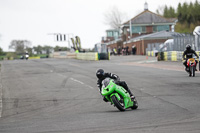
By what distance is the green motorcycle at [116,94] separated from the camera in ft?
31.7

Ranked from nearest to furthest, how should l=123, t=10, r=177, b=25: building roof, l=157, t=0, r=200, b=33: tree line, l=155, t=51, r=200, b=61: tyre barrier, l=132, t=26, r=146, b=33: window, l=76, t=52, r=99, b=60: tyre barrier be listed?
l=155, t=51, r=200, b=61: tyre barrier < l=76, t=52, r=99, b=60: tyre barrier < l=123, t=10, r=177, b=25: building roof < l=132, t=26, r=146, b=33: window < l=157, t=0, r=200, b=33: tree line

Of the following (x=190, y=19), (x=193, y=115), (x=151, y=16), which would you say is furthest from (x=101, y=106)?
(x=190, y=19)

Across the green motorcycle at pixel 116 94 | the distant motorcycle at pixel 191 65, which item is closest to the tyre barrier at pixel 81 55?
the distant motorcycle at pixel 191 65

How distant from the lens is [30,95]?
15141mm

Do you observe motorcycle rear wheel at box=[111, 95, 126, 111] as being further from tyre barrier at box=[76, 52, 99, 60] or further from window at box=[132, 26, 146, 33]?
window at box=[132, 26, 146, 33]

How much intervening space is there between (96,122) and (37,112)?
3.32 m

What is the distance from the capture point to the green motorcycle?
9673 millimetres

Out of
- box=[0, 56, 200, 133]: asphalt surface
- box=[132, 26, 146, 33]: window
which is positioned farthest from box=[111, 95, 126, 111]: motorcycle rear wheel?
box=[132, 26, 146, 33]: window

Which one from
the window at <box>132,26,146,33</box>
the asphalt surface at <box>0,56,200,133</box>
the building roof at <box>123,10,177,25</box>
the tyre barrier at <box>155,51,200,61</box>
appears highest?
the building roof at <box>123,10,177,25</box>

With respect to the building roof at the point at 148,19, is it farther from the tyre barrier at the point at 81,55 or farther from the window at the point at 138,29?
A: the tyre barrier at the point at 81,55

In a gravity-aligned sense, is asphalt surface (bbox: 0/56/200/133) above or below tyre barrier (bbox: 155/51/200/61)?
below

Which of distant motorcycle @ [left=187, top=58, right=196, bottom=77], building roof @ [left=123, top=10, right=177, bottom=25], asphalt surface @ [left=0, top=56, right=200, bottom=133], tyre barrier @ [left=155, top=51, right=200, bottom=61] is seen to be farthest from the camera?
building roof @ [left=123, top=10, right=177, bottom=25]

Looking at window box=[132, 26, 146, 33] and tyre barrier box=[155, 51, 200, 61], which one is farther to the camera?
window box=[132, 26, 146, 33]

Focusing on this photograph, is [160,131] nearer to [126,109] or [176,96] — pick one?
[126,109]
